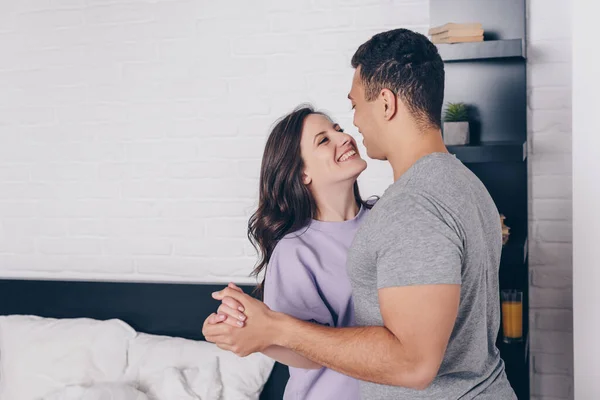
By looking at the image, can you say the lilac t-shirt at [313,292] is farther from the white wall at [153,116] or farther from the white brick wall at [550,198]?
the white brick wall at [550,198]

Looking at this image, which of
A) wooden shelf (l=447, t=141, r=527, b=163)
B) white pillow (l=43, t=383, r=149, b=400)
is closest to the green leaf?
wooden shelf (l=447, t=141, r=527, b=163)

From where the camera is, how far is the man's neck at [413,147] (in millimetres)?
1390

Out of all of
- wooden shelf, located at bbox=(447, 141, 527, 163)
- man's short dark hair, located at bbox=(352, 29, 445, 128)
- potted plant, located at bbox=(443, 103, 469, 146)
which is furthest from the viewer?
potted plant, located at bbox=(443, 103, 469, 146)

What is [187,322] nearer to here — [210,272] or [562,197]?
[210,272]

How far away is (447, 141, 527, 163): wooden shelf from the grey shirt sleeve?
0.87 m

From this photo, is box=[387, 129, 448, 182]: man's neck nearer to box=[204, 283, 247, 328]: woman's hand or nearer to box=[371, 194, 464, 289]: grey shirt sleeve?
box=[371, 194, 464, 289]: grey shirt sleeve

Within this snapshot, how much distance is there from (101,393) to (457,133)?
4.64 feet

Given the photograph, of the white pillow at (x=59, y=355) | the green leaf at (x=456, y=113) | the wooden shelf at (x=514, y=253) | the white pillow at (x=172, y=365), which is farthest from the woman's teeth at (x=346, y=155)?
the white pillow at (x=59, y=355)

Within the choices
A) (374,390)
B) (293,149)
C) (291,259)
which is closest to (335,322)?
(291,259)

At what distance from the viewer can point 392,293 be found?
1211mm

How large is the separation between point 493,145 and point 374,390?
95 centimetres

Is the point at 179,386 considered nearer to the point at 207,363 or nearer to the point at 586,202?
the point at 207,363

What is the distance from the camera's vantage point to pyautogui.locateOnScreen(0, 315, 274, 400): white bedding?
2320mm

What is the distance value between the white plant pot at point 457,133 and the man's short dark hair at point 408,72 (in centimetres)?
75
